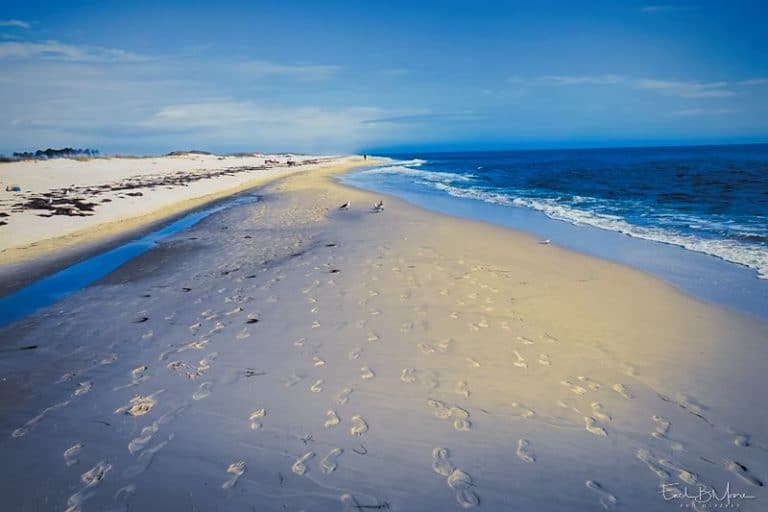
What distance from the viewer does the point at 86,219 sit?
1667 centimetres

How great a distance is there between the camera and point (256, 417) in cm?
402

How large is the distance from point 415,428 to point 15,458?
3449 millimetres

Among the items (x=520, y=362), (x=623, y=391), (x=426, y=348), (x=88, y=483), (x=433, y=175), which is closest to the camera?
(x=88, y=483)

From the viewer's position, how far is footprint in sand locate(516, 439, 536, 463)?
11.3 feet

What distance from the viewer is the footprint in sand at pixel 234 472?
319 centimetres

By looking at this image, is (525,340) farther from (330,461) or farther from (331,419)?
(330,461)

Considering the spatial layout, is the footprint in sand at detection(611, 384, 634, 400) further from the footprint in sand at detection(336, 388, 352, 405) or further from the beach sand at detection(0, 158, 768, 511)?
the footprint in sand at detection(336, 388, 352, 405)

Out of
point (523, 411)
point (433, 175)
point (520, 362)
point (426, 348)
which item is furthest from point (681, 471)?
point (433, 175)

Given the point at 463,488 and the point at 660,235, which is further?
the point at 660,235

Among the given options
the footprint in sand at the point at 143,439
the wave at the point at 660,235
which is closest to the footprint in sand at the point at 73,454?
the footprint in sand at the point at 143,439

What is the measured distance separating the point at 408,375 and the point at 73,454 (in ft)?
10.5

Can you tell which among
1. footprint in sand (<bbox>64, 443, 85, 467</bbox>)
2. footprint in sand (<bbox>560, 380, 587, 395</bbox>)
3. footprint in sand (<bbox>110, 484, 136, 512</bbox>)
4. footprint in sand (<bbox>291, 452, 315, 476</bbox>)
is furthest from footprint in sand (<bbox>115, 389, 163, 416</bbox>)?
footprint in sand (<bbox>560, 380, 587, 395</bbox>)

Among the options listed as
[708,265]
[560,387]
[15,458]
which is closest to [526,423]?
[560,387]

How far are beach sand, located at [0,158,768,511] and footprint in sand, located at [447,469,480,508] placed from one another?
0.07 feet
